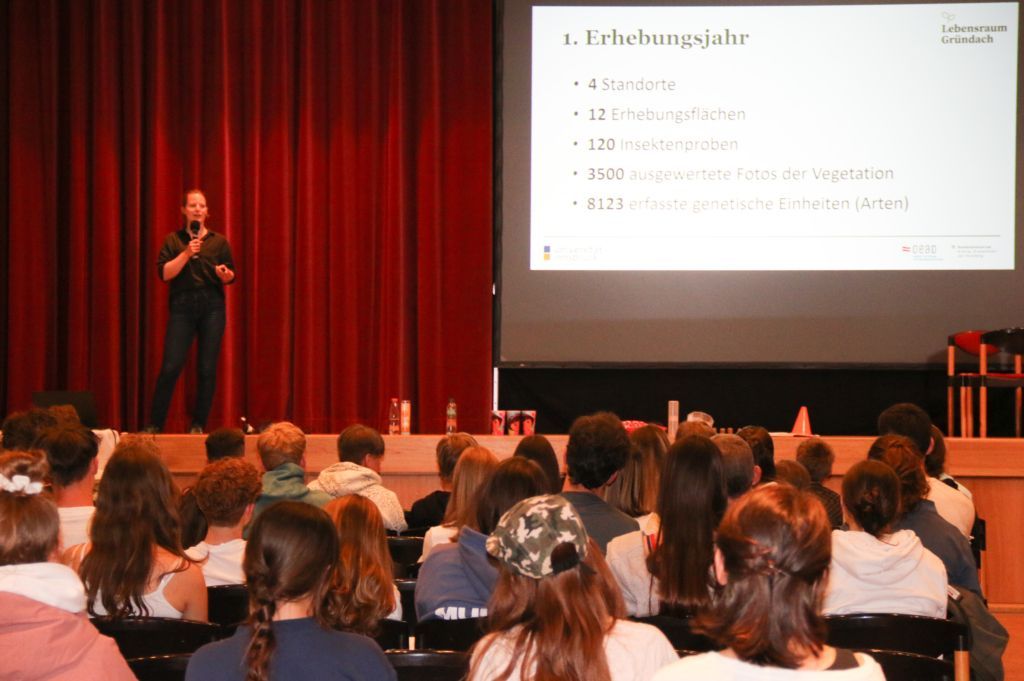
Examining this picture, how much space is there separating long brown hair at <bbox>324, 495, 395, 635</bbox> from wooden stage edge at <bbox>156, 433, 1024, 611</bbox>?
3.66 m

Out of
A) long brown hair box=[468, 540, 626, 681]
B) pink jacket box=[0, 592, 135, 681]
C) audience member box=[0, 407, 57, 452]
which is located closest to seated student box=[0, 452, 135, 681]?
pink jacket box=[0, 592, 135, 681]

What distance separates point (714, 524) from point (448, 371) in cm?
527

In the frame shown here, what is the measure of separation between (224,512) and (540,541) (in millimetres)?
1635

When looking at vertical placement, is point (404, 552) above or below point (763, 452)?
below

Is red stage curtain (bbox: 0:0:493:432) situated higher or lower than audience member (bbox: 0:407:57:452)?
higher

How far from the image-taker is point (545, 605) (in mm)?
1900

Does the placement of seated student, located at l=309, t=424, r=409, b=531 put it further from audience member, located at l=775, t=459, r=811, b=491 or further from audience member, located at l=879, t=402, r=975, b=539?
audience member, located at l=879, t=402, r=975, b=539

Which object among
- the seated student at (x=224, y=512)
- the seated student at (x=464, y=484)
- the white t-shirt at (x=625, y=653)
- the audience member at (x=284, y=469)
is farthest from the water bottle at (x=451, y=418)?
the white t-shirt at (x=625, y=653)

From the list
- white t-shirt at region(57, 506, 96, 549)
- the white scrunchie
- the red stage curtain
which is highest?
the red stage curtain

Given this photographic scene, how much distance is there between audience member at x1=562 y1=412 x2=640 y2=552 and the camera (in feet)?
11.2

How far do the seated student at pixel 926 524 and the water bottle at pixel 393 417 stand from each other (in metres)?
4.34

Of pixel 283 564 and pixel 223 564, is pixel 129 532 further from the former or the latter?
pixel 283 564

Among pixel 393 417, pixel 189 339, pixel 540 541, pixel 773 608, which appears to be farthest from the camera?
pixel 393 417

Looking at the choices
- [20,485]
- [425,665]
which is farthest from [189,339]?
[425,665]
